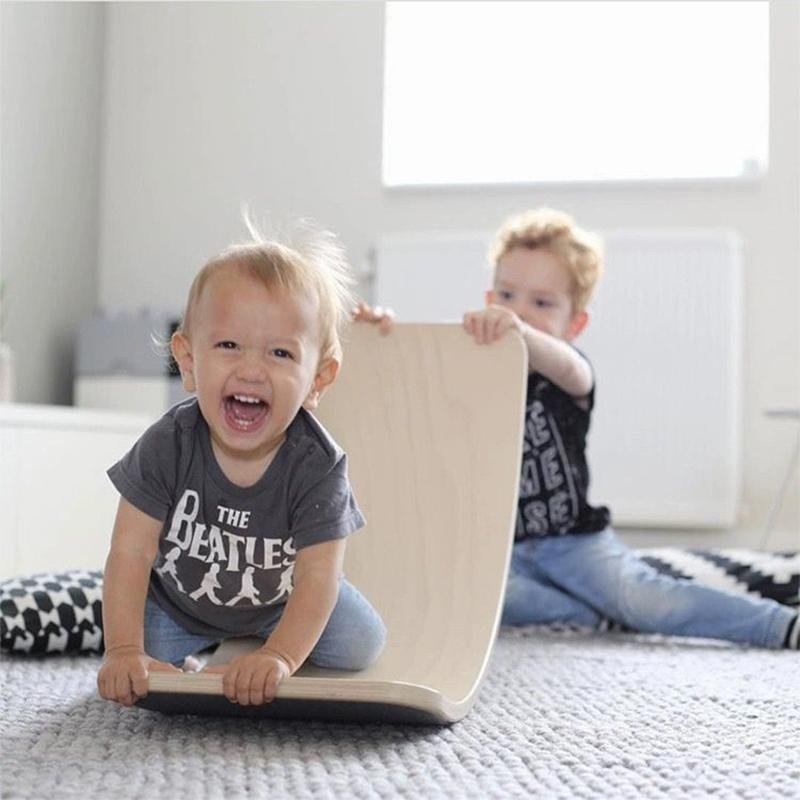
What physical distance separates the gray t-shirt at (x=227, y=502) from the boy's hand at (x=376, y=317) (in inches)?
15.7

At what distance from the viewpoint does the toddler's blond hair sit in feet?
3.54

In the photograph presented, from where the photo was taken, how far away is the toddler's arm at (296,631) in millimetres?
971

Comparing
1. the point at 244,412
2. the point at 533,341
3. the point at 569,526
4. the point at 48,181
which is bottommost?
the point at 569,526

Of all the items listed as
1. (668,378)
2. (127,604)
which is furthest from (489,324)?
(668,378)

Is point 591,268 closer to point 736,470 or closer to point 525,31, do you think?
point 736,470

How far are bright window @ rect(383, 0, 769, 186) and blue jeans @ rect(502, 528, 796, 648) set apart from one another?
1459 millimetres

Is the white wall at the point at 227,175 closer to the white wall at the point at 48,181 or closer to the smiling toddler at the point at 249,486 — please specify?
the white wall at the point at 48,181

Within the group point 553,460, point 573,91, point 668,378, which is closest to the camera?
point 553,460

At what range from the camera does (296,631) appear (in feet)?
3.38

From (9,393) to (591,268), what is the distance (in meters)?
1.16

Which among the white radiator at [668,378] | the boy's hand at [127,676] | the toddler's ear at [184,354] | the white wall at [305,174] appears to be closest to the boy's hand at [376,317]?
the toddler's ear at [184,354]

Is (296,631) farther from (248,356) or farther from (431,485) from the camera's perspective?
(431,485)

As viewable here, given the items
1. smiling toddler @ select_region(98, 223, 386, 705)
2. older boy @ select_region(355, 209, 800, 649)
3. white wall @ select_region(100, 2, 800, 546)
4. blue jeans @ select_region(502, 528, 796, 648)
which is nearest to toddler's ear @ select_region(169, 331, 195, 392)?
smiling toddler @ select_region(98, 223, 386, 705)

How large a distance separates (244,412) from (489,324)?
0.48 m
